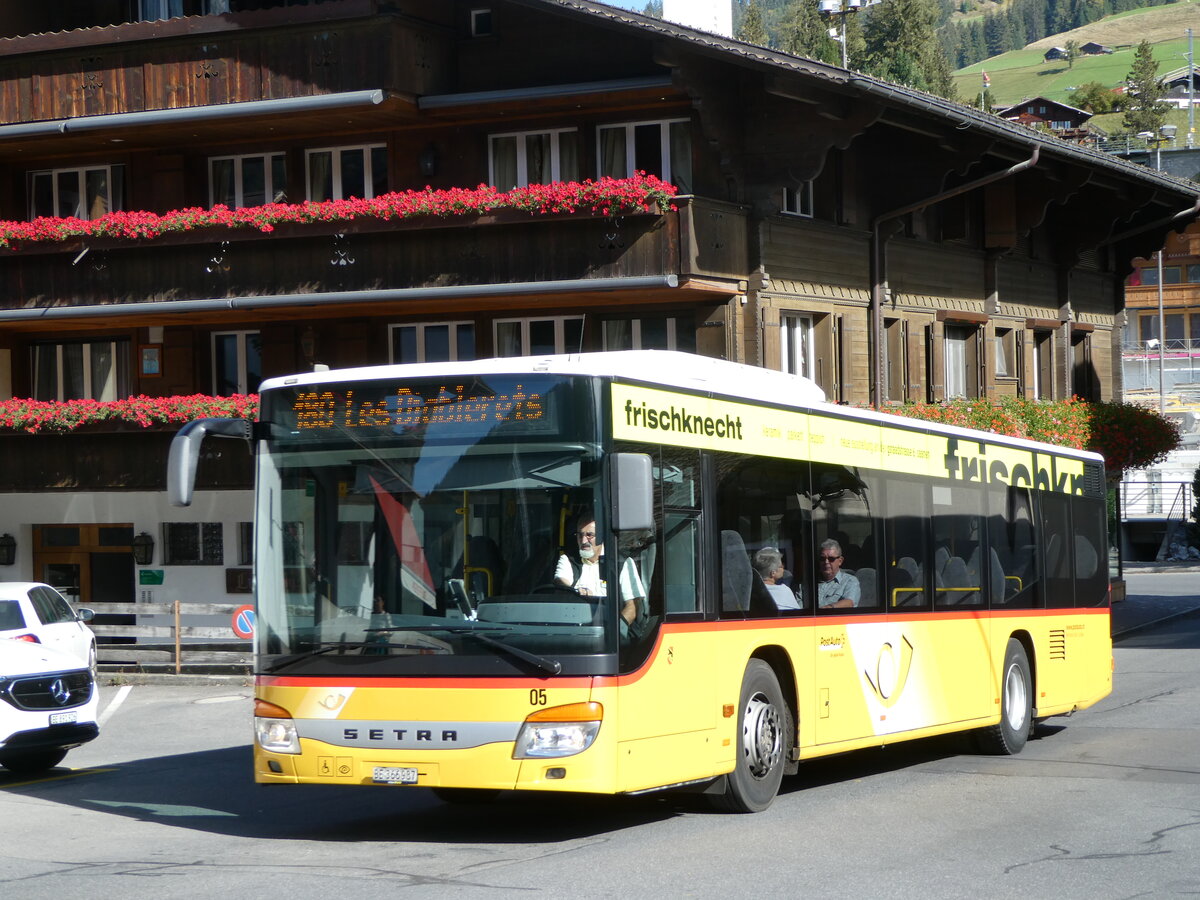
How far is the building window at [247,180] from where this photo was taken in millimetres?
29797

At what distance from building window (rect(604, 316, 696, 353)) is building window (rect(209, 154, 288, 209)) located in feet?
20.5

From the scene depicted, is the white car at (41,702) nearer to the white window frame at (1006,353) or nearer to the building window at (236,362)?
the building window at (236,362)

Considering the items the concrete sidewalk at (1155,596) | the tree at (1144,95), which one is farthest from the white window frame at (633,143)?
the tree at (1144,95)

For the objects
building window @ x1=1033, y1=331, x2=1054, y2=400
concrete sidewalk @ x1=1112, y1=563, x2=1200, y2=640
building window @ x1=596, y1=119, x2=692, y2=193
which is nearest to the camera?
building window @ x1=596, y1=119, x2=692, y2=193

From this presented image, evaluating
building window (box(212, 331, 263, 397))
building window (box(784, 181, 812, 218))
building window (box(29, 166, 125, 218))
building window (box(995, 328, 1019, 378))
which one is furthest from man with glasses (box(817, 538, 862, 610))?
building window (box(995, 328, 1019, 378))

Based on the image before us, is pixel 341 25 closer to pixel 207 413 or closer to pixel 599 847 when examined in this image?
pixel 207 413

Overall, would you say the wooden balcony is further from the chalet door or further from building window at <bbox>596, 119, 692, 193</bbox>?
the chalet door

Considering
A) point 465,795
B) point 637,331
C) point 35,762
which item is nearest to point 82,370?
point 637,331

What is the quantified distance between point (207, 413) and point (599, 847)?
63.3 ft

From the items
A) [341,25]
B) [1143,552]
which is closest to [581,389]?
[341,25]

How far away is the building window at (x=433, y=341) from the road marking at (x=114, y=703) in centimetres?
700

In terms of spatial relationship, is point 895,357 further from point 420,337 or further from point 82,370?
point 82,370

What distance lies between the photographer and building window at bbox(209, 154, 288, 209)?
97.8 feet

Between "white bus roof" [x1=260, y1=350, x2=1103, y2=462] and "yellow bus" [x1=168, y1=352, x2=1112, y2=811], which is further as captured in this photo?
"white bus roof" [x1=260, y1=350, x2=1103, y2=462]
